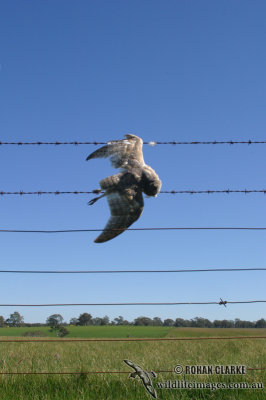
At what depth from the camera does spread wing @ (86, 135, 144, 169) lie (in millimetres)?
5914

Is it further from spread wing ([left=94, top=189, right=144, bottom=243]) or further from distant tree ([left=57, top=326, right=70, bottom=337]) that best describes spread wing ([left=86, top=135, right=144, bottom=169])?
distant tree ([left=57, top=326, right=70, bottom=337])

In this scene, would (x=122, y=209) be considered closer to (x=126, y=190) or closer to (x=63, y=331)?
(x=126, y=190)

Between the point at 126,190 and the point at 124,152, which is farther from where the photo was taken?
the point at 124,152

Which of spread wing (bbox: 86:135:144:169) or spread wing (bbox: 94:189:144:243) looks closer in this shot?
spread wing (bbox: 94:189:144:243)

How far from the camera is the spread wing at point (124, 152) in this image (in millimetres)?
5914

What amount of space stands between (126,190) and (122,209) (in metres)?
0.30

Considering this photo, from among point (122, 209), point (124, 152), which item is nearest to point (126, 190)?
point (122, 209)

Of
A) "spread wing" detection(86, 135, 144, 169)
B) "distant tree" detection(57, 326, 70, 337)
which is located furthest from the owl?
"distant tree" detection(57, 326, 70, 337)

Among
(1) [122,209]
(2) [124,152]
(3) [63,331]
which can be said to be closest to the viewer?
(1) [122,209]

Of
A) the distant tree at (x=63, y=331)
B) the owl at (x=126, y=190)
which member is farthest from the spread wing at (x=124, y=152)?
the distant tree at (x=63, y=331)

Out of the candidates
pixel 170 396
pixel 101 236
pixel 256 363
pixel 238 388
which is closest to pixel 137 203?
pixel 101 236

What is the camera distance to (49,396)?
5.92 meters

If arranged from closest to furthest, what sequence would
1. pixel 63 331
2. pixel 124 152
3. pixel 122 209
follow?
1. pixel 122 209
2. pixel 124 152
3. pixel 63 331

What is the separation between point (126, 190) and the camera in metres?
5.61
